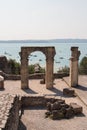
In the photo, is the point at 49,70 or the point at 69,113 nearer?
the point at 69,113

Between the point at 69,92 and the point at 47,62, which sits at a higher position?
the point at 47,62

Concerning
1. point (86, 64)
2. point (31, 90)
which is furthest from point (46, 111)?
point (86, 64)

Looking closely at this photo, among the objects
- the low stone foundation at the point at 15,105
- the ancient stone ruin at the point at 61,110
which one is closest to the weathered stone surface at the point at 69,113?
the ancient stone ruin at the point at 61,110

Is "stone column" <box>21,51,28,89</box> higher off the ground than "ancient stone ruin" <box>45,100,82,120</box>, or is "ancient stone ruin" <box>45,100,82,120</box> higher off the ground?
"stone column" <box>21,51,28,89</box>

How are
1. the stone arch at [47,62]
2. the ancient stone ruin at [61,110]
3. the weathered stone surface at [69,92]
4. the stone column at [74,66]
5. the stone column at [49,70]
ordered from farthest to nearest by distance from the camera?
1. the stone column at [74,66]
2. the stone column at [49,70]
3. the stone arch at [47,62]
4. the weathered stone surface at [69,92]
5. the ancient stone ruin at [61,110]

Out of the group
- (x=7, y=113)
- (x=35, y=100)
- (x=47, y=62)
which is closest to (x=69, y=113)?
(x=35, y=100)

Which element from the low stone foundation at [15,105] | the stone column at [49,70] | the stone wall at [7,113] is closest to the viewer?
the stone wall at [7,113]

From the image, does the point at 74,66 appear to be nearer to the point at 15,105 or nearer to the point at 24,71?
the point at 24,71

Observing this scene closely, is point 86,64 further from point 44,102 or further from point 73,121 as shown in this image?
point 73,121

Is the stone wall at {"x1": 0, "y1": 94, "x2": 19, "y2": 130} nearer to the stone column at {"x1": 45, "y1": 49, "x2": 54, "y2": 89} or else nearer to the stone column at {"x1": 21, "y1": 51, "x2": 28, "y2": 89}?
the stone column at {"x1": 21, "y1": 51, "x2": 28, "y2": 89}

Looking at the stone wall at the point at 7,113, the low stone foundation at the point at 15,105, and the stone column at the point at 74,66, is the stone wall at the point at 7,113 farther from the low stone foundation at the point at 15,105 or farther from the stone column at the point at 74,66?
the stone column at the point at 74,66

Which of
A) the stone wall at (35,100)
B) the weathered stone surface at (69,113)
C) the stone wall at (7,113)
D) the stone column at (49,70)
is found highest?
the stone column at (49,70)

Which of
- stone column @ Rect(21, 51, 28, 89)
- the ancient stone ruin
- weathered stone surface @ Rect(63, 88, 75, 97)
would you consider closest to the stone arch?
stone column @ Rect(21, 51, 28, 89)

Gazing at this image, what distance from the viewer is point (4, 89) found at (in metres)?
26.2
